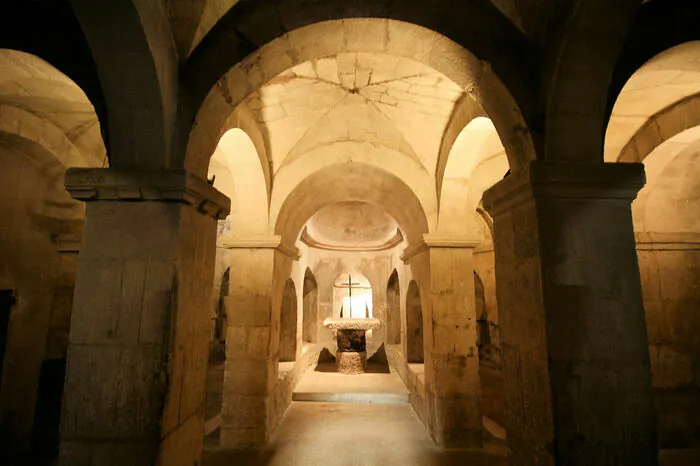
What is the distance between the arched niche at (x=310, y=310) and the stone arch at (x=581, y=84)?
31.3 feet

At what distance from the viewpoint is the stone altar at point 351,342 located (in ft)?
30.6

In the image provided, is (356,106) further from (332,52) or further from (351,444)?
(351,444)

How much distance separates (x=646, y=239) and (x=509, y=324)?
4.02 metres

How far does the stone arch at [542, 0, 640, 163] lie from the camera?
214 cm

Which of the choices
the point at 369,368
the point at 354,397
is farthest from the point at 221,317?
the point at 354,397

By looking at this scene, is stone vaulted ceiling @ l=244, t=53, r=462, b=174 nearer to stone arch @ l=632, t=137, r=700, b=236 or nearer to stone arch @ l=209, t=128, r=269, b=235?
stone arch @ l=209, t=128, r=269, b=235

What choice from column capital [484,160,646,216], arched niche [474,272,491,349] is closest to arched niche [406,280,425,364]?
arched niche [474,272,491,349]

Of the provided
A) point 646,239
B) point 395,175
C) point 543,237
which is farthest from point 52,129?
point 646,239

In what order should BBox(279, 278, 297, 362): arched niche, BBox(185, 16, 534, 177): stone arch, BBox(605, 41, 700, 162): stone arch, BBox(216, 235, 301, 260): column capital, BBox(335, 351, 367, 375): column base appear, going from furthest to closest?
BBox(335, 351, 367, 375): column base → BBox(279, 278, 297, 362): arched niche → BBox(216, 235, 301, 260): column capital → BBox(605, 41, 700, 162): stone arch → BBox(185, 16, 534, 177): stone arch

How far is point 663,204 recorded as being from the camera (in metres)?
5.05

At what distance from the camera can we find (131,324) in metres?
2.19

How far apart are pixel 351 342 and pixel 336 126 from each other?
21.1ft

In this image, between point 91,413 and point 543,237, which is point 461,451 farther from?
point 91,413

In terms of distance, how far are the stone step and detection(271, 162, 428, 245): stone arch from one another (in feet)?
10.8
